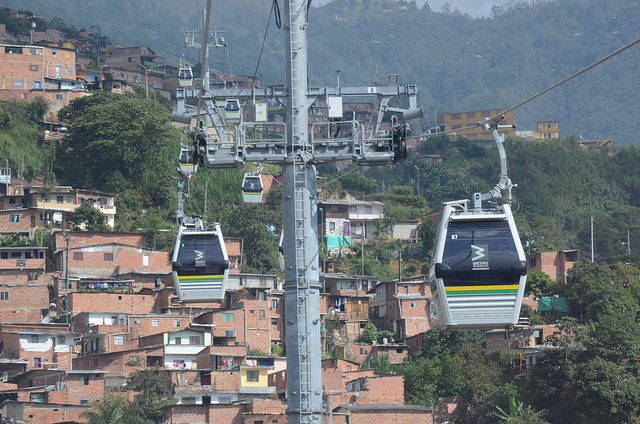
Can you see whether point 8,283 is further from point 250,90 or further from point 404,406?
point 250,90

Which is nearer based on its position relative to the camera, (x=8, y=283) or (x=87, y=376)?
(x=87, y=376)

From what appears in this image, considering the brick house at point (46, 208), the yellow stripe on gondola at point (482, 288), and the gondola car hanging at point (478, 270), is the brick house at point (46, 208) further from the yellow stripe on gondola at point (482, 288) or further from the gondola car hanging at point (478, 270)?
the yellow stripe on gondola at point (482, 288)

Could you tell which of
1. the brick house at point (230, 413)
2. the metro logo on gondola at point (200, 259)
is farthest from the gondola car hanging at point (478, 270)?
the brick house at point (230, 413)

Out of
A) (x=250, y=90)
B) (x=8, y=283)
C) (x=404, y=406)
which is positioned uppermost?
(x=250, y=90)

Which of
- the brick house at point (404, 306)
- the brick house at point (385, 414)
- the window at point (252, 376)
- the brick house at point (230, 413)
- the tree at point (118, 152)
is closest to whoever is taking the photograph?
the brick house at point (230, 413)

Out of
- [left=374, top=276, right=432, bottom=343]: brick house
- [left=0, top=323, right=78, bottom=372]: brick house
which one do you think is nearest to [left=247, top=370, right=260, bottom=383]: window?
[left=0, top=323, right=78, bottom=372]: brick house

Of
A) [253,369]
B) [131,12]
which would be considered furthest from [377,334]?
[131,12]

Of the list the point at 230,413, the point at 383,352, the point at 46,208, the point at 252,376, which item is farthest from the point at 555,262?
the point at 46,208
